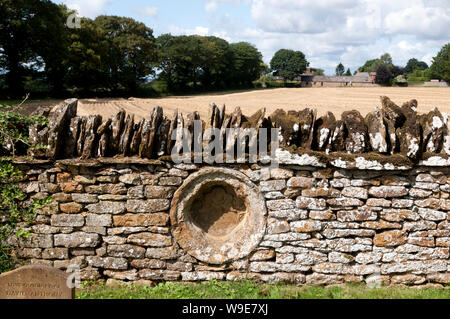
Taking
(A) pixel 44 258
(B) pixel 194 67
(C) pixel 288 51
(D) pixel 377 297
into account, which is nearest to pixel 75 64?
(B) pixel 194 67

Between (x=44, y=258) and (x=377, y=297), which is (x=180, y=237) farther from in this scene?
(x=377, y=297)

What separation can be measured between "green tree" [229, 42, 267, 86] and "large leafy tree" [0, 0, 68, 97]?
3651 centimetres

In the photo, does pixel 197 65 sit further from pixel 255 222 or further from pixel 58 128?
pixel 255 222

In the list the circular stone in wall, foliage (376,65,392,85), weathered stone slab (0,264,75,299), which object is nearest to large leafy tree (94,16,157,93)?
the circular stone in wall

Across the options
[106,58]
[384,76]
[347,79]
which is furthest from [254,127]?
[347,79]

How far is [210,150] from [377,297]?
2.94 m

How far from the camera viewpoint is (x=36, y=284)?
438 cm

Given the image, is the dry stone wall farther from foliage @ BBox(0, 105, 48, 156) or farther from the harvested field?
the harvested field

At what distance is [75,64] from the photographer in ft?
124

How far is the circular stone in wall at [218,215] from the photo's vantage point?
544 cm

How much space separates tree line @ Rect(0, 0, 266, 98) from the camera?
104 feet

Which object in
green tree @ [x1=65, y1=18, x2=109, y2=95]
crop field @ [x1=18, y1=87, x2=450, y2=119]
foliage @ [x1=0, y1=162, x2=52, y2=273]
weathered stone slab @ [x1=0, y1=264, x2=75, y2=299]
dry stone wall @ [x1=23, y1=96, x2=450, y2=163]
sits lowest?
weathered stone slab @ [x1=0, y1=264, x2=75, y2=299]

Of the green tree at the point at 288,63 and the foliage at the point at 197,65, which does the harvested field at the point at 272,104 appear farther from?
the green tree at the point at 288,63
